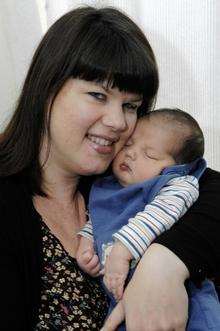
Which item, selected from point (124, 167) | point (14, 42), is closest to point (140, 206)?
point (124, 167)

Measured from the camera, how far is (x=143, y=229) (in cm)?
99

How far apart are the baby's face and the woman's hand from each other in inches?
10.5

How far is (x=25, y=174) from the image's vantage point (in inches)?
47.9

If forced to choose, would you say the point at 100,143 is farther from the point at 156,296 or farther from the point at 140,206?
the point at 156,296

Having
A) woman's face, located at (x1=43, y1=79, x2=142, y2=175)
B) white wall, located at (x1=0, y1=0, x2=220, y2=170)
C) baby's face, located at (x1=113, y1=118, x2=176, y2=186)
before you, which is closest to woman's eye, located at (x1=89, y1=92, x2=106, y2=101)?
woman's face, located at (x1=43, y1=79, x2=142, y2=175)

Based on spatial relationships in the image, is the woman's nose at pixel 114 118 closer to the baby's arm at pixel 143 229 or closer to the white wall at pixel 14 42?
the baby's arm at pixel 143 229

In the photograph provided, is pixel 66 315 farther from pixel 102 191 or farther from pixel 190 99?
pixel 190 99

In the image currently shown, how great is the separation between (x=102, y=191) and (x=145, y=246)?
30 centimetres

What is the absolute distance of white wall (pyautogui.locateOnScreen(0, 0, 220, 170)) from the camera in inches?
66.4

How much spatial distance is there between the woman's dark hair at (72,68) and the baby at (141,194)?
0.43 ft

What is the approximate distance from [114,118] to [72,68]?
0.15m

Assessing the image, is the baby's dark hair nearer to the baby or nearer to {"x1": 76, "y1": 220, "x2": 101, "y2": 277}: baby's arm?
the baby

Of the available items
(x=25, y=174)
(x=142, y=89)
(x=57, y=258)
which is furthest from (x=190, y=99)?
(x=57, y=258)

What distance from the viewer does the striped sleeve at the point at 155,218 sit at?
983mm
